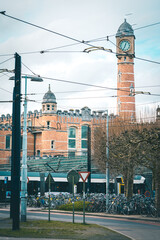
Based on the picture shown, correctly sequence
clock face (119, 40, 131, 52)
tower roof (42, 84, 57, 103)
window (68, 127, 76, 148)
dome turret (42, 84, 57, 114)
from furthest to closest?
clock face (119, 40, 131, 52)
window (68, 127, 76, 148)
tower roof (42, 84, 57, 103)
dome turret (42, 84, 57, 114)

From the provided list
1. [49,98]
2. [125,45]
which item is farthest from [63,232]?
[125,45]

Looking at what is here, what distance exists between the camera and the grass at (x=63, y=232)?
13758 millimetres

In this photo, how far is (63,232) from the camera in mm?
14766

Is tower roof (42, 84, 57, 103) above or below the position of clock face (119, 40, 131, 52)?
below

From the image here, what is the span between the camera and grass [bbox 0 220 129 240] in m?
13.8

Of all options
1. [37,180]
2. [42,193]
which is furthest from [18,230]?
[37,180]

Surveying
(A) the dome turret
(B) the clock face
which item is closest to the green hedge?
(A) the dome turret

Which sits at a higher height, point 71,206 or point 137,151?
point 137,151

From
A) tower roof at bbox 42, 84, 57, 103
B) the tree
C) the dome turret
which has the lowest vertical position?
the tree

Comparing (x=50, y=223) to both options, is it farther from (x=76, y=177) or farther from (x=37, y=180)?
(x=37, y=180)

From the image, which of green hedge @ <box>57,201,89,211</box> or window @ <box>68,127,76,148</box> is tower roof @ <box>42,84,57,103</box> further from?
green hedge @ <box>57,201,89,211</box>

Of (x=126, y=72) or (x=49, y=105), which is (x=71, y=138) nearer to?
(x=49, y=105)

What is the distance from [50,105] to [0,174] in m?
28.8

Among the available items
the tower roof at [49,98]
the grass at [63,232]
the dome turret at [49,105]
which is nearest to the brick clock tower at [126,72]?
the tower roof at [49,98]
